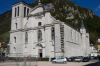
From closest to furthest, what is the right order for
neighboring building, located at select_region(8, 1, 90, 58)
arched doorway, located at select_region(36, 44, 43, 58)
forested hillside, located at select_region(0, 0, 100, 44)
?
1. neighboring building, located at select_region(8, 1, 90, 58)
2. arched doorway, located at select_region(36, 44, 43, 58)
3. forested hillside, located at select_region(0, 0, 100, 44)

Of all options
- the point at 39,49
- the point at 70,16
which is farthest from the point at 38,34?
the point at 70,16

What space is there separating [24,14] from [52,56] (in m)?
17.7

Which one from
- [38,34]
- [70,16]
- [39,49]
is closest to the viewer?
[39,49]

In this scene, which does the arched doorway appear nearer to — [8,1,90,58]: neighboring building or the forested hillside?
[8,1,90,58]: neighboring building

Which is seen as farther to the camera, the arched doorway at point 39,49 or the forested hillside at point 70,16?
the forested hillside at point 70,16

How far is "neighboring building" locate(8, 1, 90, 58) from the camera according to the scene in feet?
115

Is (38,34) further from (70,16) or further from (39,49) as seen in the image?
(70,16)

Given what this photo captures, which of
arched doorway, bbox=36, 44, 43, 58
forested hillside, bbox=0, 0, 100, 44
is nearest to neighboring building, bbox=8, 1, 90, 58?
arched doorway, bbox=36, 44, 43, 58

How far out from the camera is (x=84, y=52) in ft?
163

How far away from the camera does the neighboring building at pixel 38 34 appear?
35.0m

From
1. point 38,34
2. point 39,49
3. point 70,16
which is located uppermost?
point 70,16

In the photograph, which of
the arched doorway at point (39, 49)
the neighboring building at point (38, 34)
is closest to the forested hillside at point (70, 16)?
the neighboring building at point (38, 34)

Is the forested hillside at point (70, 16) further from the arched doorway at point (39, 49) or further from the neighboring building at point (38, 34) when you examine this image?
the arched doorway at point (39, 49)

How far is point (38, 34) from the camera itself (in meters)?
39.4
